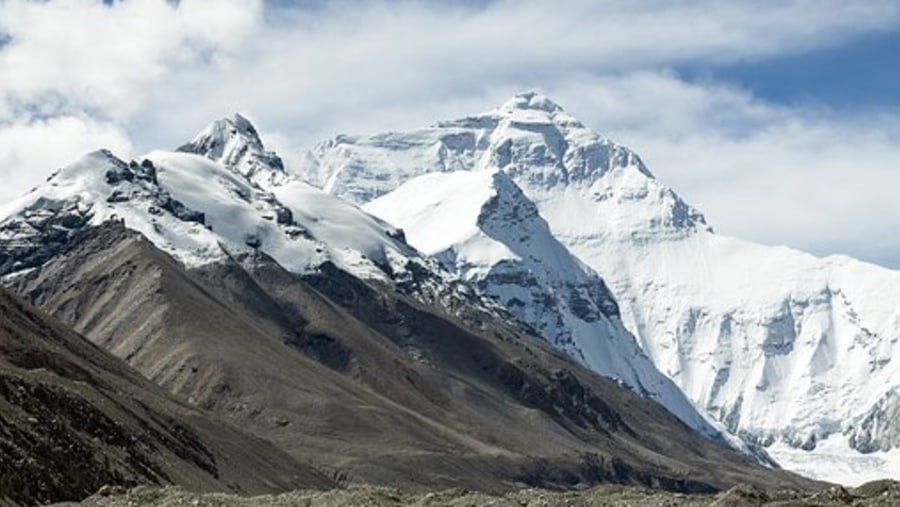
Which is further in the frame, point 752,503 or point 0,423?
point 0,423

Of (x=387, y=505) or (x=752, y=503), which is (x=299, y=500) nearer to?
(x=387, y=505)

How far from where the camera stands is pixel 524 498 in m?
98.6

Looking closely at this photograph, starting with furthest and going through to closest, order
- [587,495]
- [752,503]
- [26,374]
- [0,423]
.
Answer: [26,374]
[0,423]
[587,495]
[752,503]

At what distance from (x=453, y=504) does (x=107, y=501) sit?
24.2 metres

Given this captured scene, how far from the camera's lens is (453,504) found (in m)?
97.0

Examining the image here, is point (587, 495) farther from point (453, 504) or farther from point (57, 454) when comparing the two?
point (57, 454)

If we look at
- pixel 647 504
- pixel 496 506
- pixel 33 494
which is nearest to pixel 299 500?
pixel 496 506

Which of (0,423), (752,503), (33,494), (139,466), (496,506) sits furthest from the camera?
(139,466)

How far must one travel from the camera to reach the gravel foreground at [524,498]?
86.4 meters

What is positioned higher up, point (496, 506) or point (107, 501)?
point (496, 506)

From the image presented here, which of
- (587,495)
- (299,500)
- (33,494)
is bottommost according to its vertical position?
(33,494)

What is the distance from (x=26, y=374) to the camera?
198m

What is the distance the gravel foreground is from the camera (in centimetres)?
8641

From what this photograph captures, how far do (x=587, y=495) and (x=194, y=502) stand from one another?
22330mm
